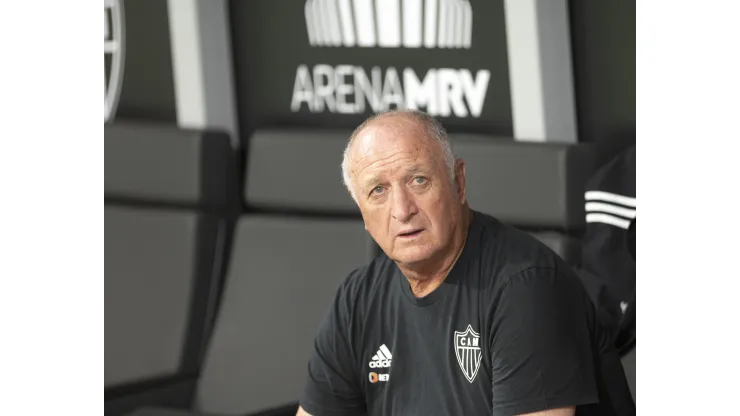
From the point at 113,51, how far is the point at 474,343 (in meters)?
1.57

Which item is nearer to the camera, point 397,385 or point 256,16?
point 397,385

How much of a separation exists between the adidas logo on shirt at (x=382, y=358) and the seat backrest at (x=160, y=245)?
0.89 meters

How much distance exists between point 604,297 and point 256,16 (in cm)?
A: 119

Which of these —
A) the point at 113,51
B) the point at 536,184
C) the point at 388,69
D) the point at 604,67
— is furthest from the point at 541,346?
the point at 113,51

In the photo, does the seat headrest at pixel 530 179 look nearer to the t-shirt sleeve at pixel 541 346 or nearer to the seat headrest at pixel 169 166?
the t-shirt sleeve at pixel 541 346

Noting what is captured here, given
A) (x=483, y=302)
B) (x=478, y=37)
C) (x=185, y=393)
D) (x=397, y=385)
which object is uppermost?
(x=478, y=37)

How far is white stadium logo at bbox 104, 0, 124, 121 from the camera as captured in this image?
3.00 metres

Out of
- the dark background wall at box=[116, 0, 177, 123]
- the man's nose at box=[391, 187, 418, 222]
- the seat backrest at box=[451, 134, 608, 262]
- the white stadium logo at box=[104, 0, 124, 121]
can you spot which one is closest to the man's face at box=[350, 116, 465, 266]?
the man's nose at box=[391, 187, 418, 222]

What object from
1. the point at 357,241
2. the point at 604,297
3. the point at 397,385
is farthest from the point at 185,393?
the point at 604,297

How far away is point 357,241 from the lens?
262cm

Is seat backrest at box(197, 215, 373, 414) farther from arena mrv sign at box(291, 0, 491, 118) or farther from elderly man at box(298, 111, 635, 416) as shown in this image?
elderly man at box(298, 111, 635, 416)
